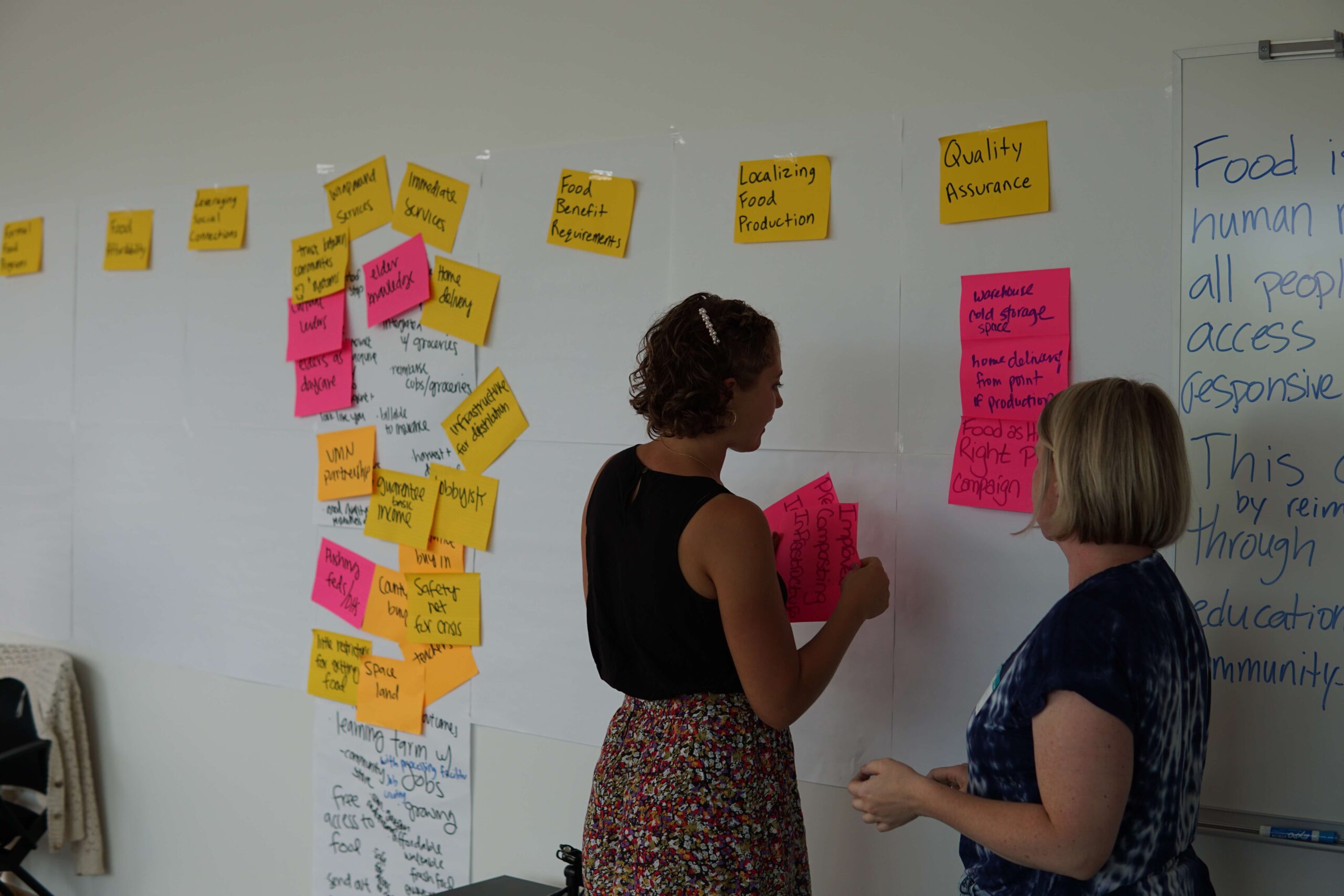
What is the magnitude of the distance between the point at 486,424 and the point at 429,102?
0.65m

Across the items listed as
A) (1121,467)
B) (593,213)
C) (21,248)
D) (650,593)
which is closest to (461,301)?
(593,213)

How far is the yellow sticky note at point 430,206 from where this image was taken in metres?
1.88

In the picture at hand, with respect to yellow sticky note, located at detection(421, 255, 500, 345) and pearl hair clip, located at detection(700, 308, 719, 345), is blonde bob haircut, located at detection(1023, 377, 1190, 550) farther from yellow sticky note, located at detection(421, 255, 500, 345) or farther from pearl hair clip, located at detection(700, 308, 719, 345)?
yellow sticky note, located at detection(421, 255, 500, 345)

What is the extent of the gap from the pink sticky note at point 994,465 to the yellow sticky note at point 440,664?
0.98 metres

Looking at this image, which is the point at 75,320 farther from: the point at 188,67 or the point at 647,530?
the point at 647,530

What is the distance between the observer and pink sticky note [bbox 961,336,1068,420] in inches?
54.9

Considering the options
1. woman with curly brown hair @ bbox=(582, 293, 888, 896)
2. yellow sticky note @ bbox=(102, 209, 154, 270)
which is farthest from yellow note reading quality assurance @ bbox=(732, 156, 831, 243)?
yellow sticky note @ bbox=(102, 209, 154, 270)

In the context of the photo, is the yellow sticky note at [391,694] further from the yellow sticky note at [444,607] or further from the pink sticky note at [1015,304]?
the pink sticky note at [1015,304]

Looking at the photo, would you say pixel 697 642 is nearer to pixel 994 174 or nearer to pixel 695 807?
pixel 695 807

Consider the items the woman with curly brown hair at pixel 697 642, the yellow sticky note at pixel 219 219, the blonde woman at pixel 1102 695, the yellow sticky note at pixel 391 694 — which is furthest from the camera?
the yellow sticky note at pixel 219 219

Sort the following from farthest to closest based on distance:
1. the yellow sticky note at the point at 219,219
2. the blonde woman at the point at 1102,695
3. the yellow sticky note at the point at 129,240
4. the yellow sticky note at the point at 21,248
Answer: the yellow sticky note at the point at 21,248 → the yellow sticky note at the point at 129,240 → the yellow sticky note at the point at 219,219 → the blonde woman at the point at 1102,695

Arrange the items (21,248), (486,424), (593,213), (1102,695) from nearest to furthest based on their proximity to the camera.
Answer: (1102,695) < (593,213) < (486,424) < (21,248)

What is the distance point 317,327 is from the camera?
204 cm

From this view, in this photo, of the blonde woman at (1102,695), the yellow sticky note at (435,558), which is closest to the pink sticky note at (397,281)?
the yellow sticky note at (435,558)
